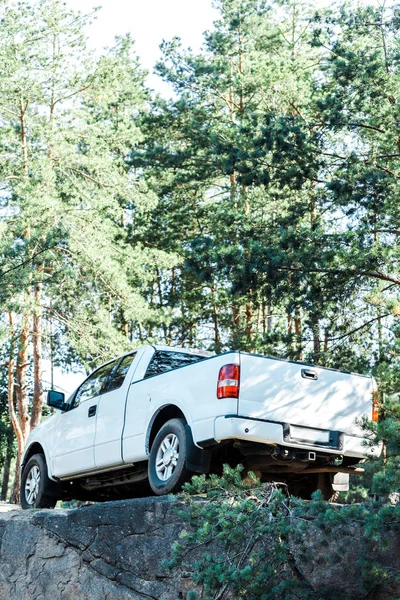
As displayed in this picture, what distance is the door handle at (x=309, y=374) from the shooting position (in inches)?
312

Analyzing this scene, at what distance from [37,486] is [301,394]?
170 inches

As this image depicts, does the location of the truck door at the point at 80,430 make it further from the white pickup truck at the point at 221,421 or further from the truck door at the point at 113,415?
the truck door at the point at 113,415

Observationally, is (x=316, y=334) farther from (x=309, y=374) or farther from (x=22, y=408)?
(x=22, y=408)

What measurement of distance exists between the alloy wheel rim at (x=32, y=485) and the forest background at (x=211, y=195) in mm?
4843

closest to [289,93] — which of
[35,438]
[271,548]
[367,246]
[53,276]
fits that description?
[53,276]

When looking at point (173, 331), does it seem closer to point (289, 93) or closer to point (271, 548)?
point (289, 93)

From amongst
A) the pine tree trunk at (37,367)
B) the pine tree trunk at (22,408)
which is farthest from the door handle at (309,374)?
the pine tree trunk at (22,408)

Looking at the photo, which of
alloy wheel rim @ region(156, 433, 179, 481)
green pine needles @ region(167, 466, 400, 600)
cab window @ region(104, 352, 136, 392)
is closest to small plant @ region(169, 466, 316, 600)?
green pine needles @ region(167, 466, 400, 600)

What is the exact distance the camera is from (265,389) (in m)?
7.69

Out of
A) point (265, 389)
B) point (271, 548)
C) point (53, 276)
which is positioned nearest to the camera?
point (271, 548)

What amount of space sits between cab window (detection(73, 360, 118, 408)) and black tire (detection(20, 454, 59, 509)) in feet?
3.31

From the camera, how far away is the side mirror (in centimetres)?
1025

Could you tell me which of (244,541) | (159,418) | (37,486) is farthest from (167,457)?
(37,486)

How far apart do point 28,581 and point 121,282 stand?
14.5 metres
